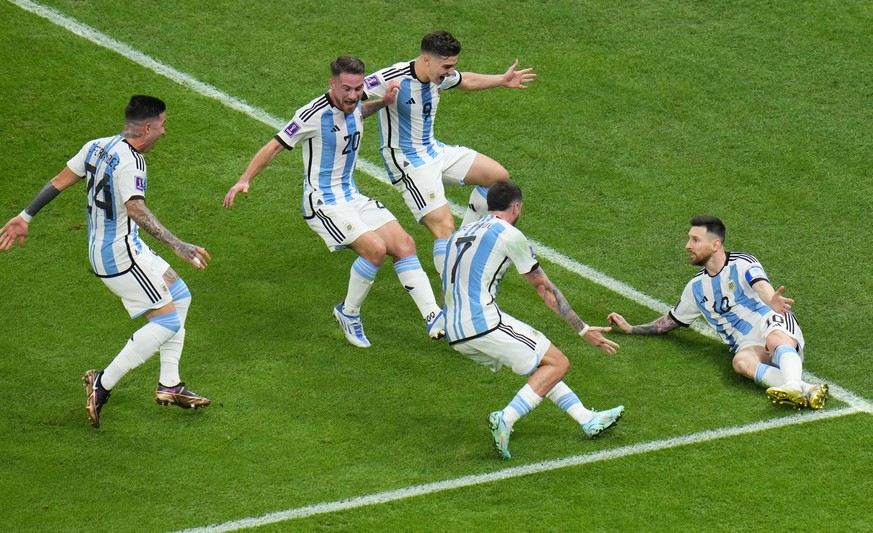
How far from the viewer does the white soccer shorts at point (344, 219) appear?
10.4 m

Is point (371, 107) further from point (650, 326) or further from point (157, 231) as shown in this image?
point (650, 326)

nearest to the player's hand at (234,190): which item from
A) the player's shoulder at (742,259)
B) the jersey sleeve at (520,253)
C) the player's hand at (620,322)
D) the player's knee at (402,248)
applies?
the player's knee at (402,248)

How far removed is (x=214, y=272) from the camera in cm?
1166

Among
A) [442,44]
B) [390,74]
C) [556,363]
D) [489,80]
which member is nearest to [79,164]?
[390,74]

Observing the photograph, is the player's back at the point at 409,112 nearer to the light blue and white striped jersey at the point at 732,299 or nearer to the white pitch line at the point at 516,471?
the light blue and white striped jersey at the point at 732,299

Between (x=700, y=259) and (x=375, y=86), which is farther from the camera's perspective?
(x=375, y=86)

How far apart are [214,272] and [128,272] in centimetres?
249

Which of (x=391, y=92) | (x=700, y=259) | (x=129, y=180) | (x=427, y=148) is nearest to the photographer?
(x=129, y=180)

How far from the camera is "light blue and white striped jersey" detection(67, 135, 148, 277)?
8.91 m

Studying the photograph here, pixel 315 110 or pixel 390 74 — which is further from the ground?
pixel 390 74

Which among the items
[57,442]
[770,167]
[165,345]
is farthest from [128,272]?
[770,167]

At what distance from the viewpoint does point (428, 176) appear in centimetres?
1101

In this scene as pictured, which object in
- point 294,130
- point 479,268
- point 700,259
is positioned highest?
point 294,130

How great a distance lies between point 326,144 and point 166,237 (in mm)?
2058
